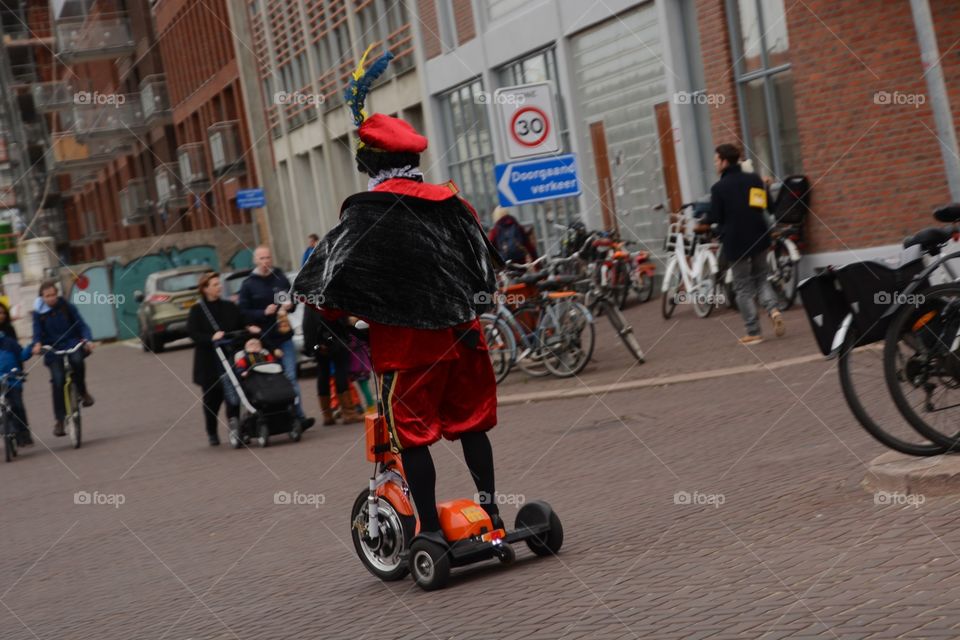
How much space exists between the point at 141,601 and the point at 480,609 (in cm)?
216

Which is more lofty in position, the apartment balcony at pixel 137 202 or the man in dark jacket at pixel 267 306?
the apartment balcony at pixel 137 202

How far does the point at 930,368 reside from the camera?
6617 millimetres

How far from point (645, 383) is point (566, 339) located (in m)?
2.07

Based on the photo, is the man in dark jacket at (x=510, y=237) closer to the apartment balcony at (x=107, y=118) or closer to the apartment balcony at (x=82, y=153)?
the apartment balcony at (x=107, y=118)

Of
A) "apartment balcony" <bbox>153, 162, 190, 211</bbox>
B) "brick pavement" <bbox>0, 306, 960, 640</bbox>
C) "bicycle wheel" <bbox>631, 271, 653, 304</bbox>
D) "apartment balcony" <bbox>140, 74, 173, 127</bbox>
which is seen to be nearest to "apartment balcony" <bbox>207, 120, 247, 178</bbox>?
"apartment balcony" <bbox>153, 162, 190, 211</bbox>

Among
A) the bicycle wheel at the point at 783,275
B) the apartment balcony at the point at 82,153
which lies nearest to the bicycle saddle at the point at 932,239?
the bicycle wheel at the point at 783,275

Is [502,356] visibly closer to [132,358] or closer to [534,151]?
[534,151]

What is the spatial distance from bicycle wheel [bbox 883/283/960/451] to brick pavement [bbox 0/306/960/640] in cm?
45

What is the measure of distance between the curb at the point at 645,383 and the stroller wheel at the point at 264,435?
2222 mm

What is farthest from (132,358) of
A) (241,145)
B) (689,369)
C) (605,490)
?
(605,490)

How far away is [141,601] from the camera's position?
717 centimetres

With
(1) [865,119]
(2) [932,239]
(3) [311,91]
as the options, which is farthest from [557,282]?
(3) [311,91]

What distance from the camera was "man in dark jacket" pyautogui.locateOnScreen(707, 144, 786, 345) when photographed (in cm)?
1540

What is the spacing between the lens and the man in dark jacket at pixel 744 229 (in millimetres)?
15398
